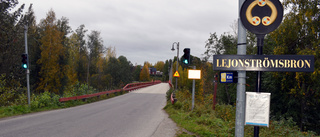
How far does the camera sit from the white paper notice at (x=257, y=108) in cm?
293

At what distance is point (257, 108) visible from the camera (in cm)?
296

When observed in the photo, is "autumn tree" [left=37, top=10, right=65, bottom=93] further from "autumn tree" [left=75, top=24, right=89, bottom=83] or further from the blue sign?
the blue sign

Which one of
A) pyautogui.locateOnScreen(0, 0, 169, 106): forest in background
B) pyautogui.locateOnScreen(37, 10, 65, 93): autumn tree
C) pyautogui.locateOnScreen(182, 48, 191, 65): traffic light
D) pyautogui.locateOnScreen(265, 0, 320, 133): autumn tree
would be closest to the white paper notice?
pyautogui.locateOnScreen(182, 48, 191, 65): traffic light

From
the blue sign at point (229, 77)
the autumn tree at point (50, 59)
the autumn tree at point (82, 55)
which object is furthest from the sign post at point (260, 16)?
the autumn tree at point (82, 55)

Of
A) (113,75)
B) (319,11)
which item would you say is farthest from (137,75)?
(319,11)

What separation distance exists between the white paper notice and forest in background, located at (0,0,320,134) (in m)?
11.8

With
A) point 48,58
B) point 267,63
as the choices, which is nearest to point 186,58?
point 267,63

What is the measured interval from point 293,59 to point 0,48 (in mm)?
25400

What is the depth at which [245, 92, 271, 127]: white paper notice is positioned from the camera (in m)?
2.93

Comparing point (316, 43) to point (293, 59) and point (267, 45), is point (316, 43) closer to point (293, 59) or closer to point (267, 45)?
point (267, 45)

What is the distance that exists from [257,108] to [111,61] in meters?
65.8

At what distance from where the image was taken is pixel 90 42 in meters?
55.1

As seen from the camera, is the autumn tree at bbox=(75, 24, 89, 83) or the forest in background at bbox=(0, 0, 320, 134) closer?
the forest in background at bbox=(0, 0, 320, 134)

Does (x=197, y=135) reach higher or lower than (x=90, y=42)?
lower
